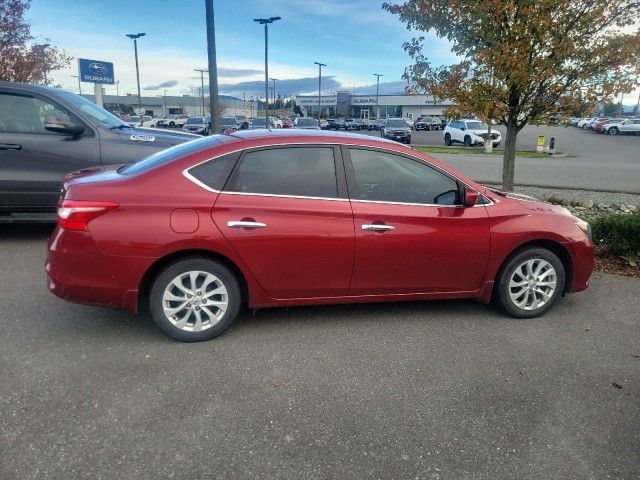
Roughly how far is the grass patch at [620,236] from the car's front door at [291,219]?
3.93m

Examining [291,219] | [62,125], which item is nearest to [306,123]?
[62,125]

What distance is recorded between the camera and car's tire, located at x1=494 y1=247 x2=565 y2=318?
457 cm

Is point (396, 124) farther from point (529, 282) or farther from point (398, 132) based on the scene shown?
point (529, 282)

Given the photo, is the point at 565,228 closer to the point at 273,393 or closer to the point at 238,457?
the point at 273,393

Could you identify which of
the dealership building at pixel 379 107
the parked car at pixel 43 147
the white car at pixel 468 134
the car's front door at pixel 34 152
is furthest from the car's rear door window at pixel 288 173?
the dealership building at pixel 379 107

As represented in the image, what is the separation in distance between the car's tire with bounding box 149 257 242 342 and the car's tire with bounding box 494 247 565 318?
90.1 inches

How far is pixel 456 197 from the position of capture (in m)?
4.41

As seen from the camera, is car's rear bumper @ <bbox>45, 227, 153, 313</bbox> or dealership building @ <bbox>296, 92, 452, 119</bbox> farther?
dealership building @ <bbox>296, 92, 452, 119</bbox>

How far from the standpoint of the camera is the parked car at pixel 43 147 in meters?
6.48

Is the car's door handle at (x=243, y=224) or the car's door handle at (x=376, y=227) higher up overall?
the car's door handle at (x=243, y=224)

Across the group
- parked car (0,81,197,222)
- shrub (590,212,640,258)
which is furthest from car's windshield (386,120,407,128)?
parked car (0,81,197,222)

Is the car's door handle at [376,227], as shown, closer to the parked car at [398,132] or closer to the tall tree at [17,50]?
the tall tree at [17,50]

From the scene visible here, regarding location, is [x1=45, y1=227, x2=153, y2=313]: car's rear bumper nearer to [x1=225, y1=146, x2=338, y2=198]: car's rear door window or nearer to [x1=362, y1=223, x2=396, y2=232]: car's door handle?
[x1=225, y1=146, x2=338, y2=198]: car's rear door window

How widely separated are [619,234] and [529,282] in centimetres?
252
